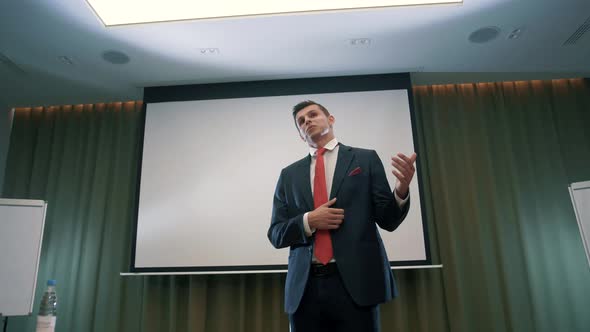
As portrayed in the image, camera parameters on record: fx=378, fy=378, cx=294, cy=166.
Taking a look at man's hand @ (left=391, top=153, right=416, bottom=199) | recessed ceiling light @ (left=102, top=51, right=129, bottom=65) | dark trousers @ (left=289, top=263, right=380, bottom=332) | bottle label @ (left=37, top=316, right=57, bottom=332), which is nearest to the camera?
dark trousers @ (left=289, top=263, right=380, bottom=332)

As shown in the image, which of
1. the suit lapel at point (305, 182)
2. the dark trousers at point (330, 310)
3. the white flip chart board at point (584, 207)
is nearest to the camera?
the dark trousers at point (330, 310)

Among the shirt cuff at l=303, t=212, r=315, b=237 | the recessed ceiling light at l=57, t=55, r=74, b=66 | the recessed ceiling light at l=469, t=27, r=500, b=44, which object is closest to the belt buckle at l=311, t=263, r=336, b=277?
the shirt cuff at l=303, t=212, r=315, b=237

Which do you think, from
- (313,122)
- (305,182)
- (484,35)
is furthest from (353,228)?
(484,35)

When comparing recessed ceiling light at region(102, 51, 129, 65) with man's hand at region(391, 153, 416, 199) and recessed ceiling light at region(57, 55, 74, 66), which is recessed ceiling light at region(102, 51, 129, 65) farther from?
man's hand at region(391, 153, 416, 199)

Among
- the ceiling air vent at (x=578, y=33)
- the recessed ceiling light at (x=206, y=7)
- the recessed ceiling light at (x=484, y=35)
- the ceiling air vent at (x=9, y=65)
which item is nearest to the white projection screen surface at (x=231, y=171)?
the recessed ceiling light at (x=484, y=35)

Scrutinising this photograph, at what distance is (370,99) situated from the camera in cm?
336

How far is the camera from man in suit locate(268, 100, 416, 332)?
1162 millimetres

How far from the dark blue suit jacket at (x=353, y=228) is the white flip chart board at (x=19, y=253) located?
2.42 meters

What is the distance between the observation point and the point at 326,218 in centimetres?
123

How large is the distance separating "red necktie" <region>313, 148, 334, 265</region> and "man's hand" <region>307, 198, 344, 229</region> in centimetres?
5

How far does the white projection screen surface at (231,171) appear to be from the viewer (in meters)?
3.09

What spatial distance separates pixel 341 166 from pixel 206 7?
1.84 metres

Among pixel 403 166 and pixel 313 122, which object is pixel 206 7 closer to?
pixel 313 122

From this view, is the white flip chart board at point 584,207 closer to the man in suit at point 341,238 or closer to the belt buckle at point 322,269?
the man in suit at point 341,238
